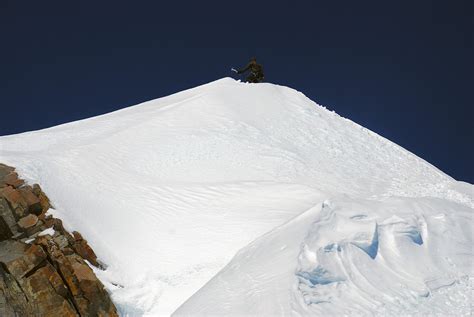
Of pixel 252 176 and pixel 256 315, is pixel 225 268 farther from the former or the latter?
pixel 252 176

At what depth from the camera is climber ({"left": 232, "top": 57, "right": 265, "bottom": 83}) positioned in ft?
86.1

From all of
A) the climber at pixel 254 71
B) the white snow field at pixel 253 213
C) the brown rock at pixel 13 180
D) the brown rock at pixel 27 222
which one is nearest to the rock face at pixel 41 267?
the brown rock at pixel 27 222

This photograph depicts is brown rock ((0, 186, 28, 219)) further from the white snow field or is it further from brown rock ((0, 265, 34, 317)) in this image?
brown rock ((0, 265, 34, 317))

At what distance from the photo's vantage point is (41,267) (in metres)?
8.47

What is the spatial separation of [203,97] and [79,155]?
8.34 meters

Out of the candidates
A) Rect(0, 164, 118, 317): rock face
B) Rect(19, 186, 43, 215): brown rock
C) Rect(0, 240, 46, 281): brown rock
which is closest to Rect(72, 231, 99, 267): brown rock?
Rect(0, 164, 118, 317): rock face

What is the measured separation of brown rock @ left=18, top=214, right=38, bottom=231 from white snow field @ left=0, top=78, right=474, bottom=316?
0.58 m

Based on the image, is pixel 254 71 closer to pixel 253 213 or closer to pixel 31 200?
pixel 253 213

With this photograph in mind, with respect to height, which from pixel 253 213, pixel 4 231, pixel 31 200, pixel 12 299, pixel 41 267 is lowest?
pixel 12 299


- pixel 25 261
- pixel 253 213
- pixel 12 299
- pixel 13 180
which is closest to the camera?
pixel 12 299

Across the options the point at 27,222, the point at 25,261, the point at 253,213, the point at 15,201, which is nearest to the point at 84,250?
the point at 25,261

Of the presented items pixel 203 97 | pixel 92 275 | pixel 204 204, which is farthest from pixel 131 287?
pixel 203 97

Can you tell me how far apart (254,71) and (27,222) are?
19.4 metres

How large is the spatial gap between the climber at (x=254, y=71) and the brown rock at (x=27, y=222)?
1866 centimetres
